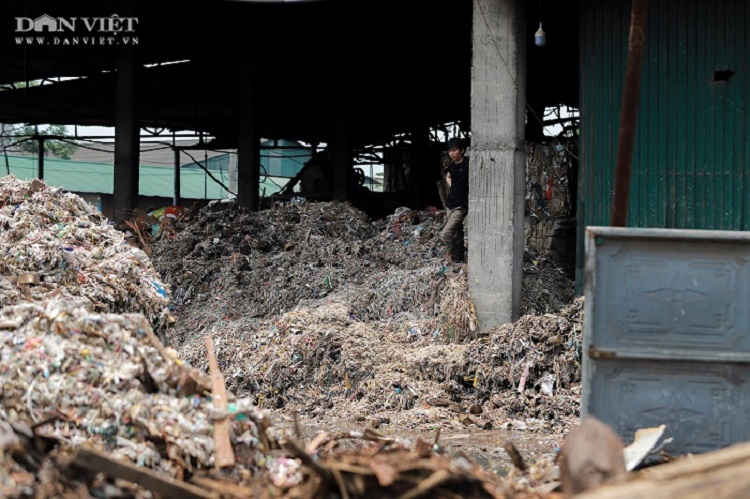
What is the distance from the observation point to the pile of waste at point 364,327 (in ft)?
32.5

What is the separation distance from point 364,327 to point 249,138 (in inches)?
438

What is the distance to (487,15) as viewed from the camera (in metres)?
11.2

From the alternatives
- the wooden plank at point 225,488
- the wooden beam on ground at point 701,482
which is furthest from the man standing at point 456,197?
the wooden beam on ground at point 701,482

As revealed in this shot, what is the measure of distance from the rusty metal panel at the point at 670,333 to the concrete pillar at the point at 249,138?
16.5 m

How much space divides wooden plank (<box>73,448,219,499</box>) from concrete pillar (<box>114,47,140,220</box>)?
1577 centimetres

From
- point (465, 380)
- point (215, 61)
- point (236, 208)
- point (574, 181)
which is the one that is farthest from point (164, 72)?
point (465, 380)

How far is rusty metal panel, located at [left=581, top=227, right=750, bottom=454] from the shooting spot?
5.40 metres

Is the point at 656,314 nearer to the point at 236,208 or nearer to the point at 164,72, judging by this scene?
the point at 236,208

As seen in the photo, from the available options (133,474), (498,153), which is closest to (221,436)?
(133,474)

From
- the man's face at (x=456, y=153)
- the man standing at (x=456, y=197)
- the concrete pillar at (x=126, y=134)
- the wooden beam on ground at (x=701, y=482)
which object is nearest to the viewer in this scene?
the wooden beam on ground at (x=701, y=482)

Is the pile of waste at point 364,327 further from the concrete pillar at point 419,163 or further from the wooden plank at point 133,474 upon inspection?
the concrete pillar at point 419,163

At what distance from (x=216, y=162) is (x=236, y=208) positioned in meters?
32.0

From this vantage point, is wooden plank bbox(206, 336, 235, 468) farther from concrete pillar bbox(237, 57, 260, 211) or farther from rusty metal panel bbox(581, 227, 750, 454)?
concrete pillar bbox(237, 57, 260, 211)

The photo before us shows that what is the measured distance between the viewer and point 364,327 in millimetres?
11477
